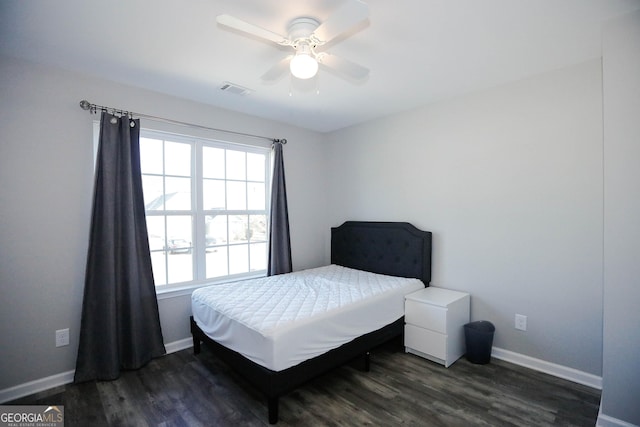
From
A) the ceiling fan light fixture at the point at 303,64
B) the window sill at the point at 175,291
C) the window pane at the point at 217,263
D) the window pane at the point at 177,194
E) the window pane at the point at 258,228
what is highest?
the ceiling fan light fixture at the point at 303,64

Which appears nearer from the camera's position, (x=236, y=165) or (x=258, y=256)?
(x=236, y=165)

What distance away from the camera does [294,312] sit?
220 centimetres

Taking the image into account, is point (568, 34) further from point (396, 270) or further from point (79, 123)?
point (79, 123)

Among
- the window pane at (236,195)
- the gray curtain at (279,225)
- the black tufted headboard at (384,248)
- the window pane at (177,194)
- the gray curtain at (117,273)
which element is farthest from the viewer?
the gray curtain at (279,225)

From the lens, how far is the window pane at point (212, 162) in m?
3.25

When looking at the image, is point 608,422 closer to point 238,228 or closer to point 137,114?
point 238,228

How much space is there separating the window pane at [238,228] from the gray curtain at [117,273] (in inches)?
36.9

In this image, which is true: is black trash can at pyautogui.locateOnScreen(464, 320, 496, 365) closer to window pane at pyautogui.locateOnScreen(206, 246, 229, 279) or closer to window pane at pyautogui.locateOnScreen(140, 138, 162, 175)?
window pane at pyautogui.locateOnScreen(206, 246, 229, 279)

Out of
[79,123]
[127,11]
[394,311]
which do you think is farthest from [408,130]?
[79,123]

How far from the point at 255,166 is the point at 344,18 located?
245 centimetres

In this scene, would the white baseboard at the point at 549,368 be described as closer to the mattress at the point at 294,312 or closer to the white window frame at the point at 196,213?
the mattress at the point at 294,312

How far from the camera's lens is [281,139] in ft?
12.5

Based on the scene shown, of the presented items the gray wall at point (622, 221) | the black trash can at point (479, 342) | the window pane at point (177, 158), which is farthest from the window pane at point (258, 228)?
the gray wall at point (622, 221)

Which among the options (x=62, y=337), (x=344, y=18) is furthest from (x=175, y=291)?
(x=344, y=18)
